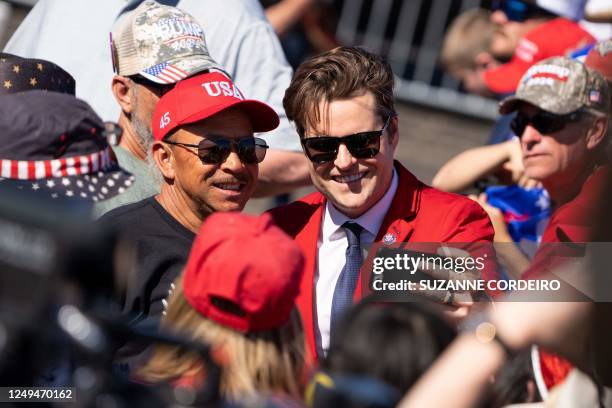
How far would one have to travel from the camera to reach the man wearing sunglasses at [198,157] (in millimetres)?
3681

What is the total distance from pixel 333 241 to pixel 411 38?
215 inches

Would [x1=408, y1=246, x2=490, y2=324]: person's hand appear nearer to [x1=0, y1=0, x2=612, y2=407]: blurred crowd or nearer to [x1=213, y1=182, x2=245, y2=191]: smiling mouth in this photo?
[x1=0, y1=0, x2=612, y2=407]: blurred crowd

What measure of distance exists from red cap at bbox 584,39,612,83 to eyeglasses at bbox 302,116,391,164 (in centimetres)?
100

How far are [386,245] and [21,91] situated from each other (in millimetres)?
1343

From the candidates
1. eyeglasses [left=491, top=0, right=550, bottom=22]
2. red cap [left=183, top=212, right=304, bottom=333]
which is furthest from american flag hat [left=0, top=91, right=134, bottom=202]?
eyeglasses [left=491, top=0, right=550, bottom=22]

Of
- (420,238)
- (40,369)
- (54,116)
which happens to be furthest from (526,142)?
(40,369)

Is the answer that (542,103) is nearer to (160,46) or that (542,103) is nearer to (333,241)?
(333,241)

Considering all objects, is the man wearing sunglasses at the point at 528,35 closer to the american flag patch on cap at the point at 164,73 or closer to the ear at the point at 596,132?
the ear at the point at 596,132

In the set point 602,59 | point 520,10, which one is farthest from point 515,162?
point 520,10

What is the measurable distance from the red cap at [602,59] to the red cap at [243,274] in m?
2.00

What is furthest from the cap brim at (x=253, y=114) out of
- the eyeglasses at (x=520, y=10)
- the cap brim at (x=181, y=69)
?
the eyeglasses at (x=520, y=10)

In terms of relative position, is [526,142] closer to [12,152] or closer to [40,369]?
[12,152]

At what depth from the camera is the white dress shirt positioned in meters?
3.60

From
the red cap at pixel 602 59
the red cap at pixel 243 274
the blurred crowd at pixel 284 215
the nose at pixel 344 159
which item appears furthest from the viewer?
the red cap at pixel 602 59
